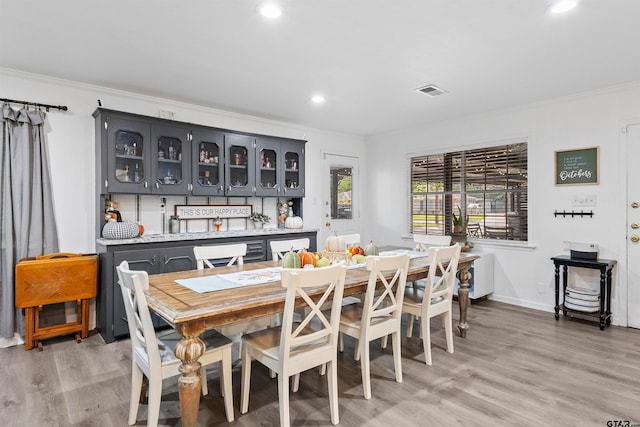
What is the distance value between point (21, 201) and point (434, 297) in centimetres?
375

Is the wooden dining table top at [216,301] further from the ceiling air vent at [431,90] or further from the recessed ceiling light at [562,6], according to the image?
the ceiling air vent at [431,90]

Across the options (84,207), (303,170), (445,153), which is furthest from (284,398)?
(445,153)

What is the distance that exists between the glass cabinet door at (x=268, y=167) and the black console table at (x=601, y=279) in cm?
342

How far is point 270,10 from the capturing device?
2301mm

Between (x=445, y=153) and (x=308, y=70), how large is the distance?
2.89 meters

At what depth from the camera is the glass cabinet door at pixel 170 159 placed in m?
3.85

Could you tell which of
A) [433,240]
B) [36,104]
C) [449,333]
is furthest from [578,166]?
[36,104]

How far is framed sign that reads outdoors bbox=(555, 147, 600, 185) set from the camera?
13.1 feet

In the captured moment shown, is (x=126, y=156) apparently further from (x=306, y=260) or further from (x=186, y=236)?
(x=306, y=260)

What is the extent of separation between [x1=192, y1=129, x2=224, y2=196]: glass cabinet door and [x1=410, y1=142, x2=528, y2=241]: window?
307cm

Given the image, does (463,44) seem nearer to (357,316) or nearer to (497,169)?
(357,316)

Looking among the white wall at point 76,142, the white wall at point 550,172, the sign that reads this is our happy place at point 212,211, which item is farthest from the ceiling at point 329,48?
the sign that reads this is our happy place at point 212,211

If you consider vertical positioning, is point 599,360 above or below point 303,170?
below

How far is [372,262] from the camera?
234cm
